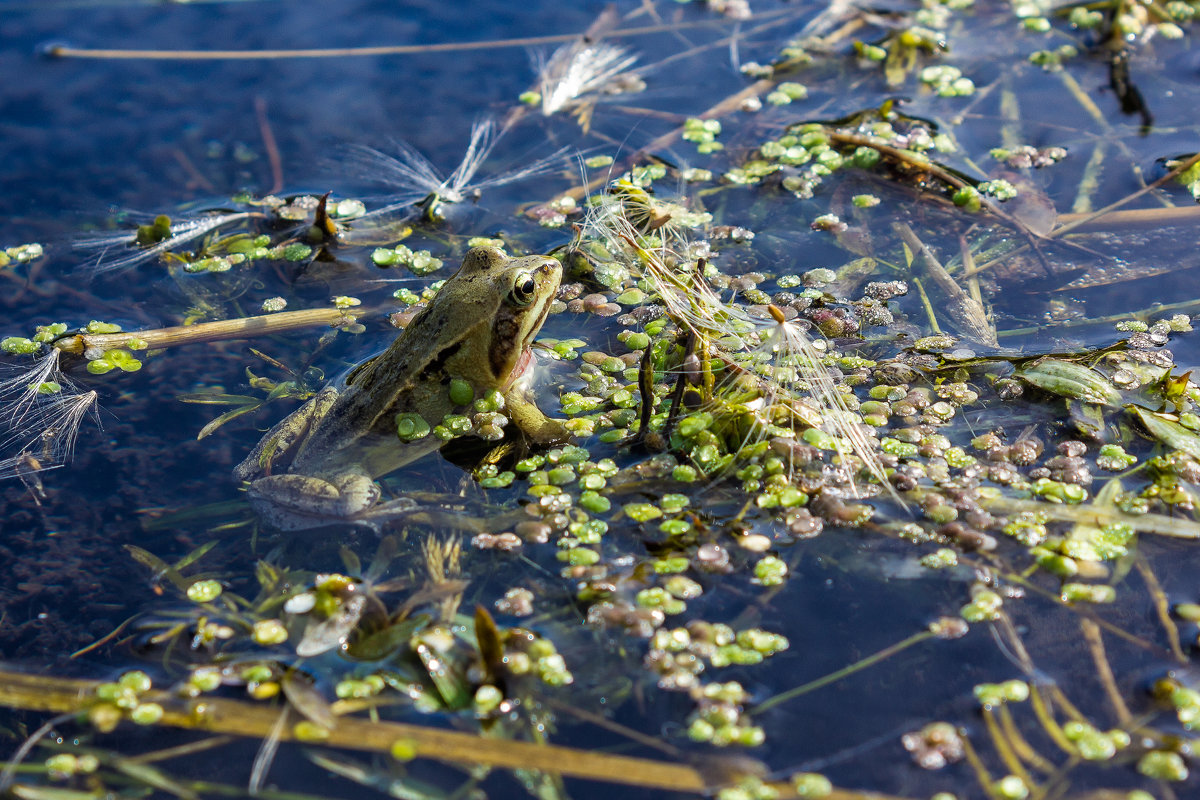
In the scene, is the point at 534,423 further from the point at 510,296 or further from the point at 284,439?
the point at 284,439

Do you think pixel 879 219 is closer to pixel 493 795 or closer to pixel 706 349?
pixel 706 349

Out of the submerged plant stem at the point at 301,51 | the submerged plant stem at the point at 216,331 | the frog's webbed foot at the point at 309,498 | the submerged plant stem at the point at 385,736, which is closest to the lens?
the submerged plant stem at the point at 385,736

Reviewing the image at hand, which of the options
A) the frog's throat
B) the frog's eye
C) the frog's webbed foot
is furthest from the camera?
the frog's throat

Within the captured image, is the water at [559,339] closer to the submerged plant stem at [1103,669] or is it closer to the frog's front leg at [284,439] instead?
the submerged plant stem at [1103,669]

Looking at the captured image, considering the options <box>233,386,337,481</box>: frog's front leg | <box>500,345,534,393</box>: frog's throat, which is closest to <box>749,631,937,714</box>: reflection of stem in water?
<box>500,345,534,393</box>: frog's throat

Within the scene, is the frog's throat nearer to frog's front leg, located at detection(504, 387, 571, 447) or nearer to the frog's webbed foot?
frog's front leg, located at detection(504, 387, 571, 447)

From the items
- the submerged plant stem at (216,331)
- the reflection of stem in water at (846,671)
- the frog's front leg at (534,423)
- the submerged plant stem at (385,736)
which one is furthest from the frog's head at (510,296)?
the reflection of stem in water at (846,671)
